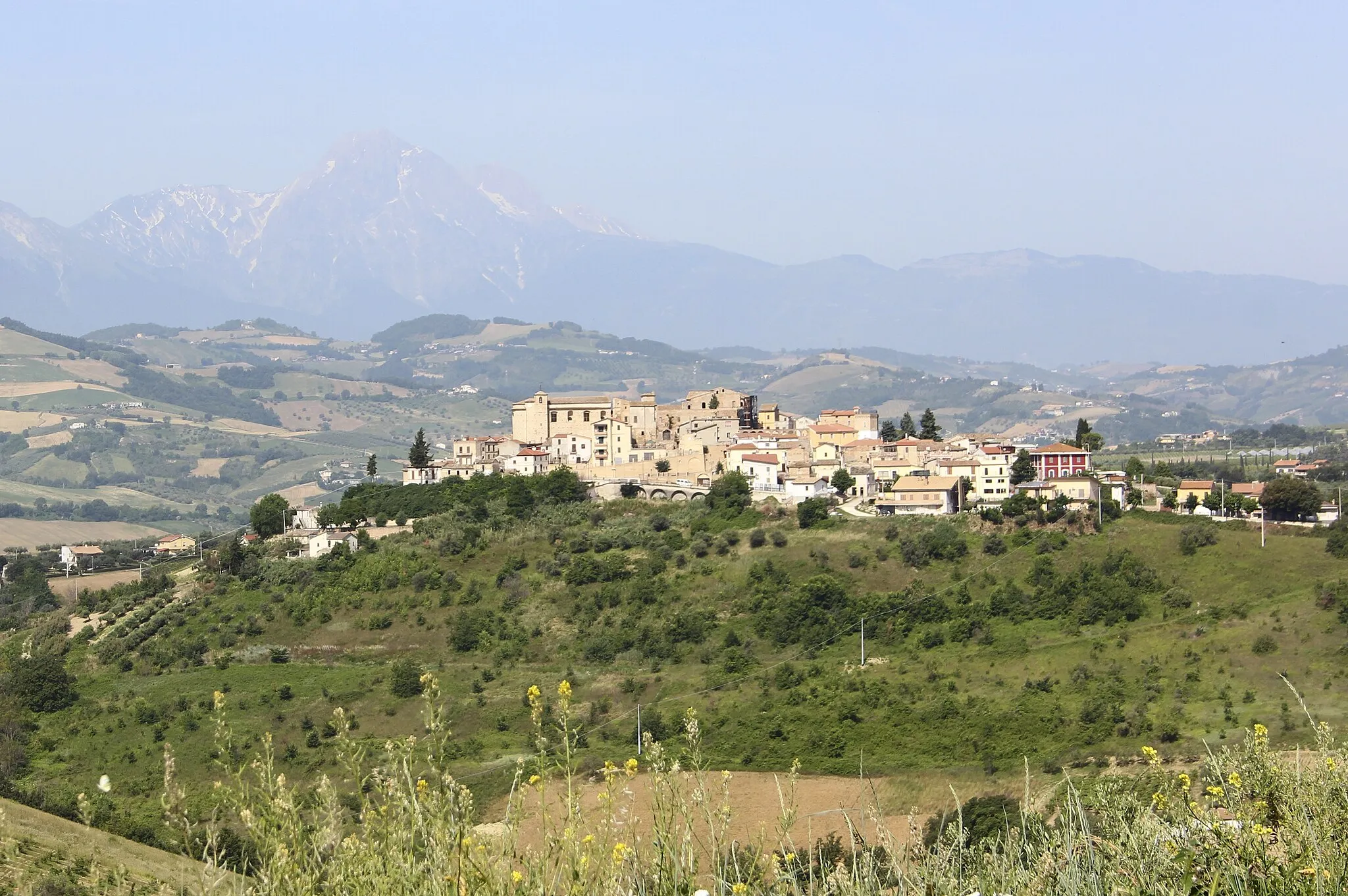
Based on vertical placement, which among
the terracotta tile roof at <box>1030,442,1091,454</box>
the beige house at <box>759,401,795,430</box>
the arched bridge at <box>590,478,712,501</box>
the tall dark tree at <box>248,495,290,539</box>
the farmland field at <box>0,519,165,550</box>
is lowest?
the farmland field at <box>0,519,165,550</box>

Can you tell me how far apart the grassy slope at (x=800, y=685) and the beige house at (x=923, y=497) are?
9.98ft

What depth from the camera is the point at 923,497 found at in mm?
52062

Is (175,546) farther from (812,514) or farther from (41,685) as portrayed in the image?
(812,514)

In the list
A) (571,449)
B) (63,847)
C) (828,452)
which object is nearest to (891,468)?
(828,452)

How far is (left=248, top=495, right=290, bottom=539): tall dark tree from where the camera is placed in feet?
197

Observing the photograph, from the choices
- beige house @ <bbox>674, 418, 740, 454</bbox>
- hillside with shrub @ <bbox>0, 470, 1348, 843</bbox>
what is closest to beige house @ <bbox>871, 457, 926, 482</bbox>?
hillside with shrub @ <bbox>0, 470, 1348, 843</bbox>

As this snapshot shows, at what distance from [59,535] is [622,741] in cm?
8977

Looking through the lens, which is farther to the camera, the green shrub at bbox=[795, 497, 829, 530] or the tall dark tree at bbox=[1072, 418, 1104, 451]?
the tall dark tree at bbox=[1072, 418, 1104, 451]

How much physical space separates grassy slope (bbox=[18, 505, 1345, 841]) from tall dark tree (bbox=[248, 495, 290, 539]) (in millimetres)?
9572

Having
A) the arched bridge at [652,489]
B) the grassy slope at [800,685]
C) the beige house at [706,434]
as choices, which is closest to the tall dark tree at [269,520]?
the grassy slope at [800,685]

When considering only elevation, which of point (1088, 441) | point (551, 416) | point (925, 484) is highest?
point (551, 416)

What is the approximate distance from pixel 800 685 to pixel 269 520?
97.3ft

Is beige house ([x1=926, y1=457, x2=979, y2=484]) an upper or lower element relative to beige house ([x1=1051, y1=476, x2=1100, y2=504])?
upper

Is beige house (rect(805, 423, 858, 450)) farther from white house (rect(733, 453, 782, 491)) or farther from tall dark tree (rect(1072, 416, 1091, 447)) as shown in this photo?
tall dark tree (rect(1072, 416, 1091, 447))
